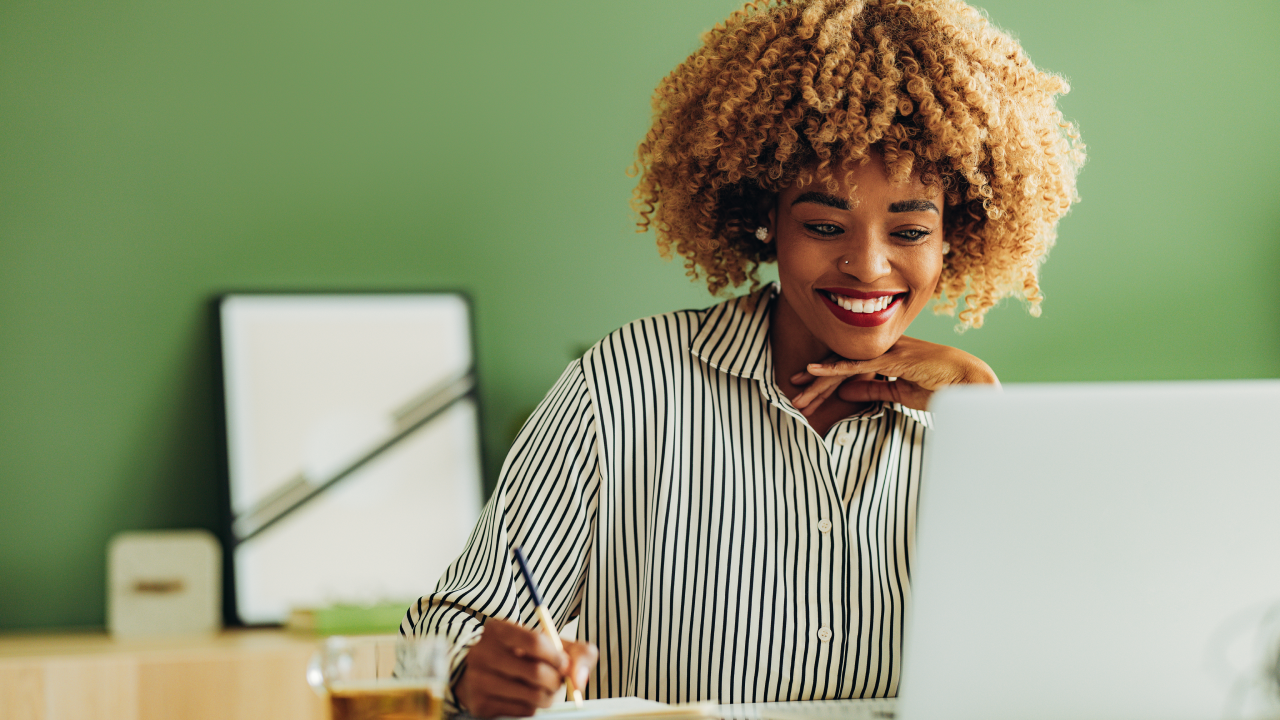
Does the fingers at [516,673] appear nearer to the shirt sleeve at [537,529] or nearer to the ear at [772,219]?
the shirt sleeve at [537,529]

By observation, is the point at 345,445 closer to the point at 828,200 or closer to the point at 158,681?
the point at 158,681

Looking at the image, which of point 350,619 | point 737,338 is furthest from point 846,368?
point 350,619

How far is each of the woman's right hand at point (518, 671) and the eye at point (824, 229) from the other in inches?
24.1

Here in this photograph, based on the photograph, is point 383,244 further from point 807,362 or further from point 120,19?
point 807,362

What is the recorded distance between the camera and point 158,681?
1668 millimetres

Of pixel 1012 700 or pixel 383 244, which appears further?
pixel 383 244

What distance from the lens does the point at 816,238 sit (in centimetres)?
122

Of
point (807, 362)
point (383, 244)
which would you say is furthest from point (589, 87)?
point (807, 362)

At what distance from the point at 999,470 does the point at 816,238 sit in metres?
0.63

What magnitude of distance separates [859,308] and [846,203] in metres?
0.13

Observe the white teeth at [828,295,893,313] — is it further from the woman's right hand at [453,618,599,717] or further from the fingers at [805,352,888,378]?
the woman's right hand at [453,618,599,717]

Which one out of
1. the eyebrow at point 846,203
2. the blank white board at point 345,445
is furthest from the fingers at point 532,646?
the blank white board at point 345,445

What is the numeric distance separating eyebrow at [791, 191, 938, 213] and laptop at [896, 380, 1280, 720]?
597mm

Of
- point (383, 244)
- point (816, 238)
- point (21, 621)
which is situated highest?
point (383, 244)
